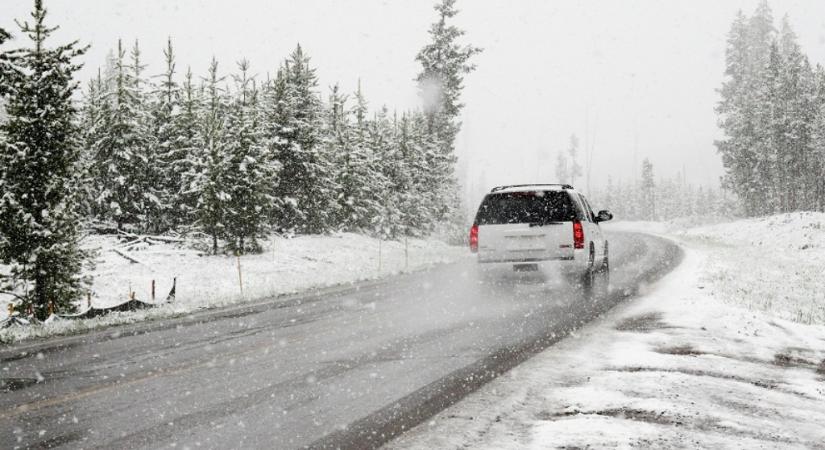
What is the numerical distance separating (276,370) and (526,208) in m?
6.78

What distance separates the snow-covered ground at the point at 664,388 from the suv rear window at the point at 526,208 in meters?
2.16

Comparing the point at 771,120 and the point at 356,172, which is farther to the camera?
the point at 771,120

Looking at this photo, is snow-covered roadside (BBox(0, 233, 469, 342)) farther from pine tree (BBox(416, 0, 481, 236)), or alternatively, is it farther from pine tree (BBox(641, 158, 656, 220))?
pine tree (BBox(641, 158, 656, 220))

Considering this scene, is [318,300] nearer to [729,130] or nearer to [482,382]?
[482,382]

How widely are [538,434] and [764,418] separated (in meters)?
1.81

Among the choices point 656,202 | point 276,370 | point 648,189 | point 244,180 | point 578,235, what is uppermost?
point 648,189

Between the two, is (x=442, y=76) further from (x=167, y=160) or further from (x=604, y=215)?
(x=604, y=215)

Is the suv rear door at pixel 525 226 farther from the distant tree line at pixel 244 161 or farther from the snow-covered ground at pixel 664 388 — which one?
the distant tree line at pixel 244 161

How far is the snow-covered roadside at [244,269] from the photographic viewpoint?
1681 cm

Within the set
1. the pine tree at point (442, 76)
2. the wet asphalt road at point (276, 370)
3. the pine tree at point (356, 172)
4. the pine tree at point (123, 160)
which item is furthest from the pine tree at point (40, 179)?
the pine tree at point (442, 76)

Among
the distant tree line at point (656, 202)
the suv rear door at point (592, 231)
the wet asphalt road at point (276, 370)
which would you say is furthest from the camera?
the distant tree line at point (656, 202)

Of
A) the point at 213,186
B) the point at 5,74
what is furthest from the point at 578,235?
the point at 213,186

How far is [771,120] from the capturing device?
159 feet

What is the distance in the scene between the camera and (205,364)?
6.69 metres
